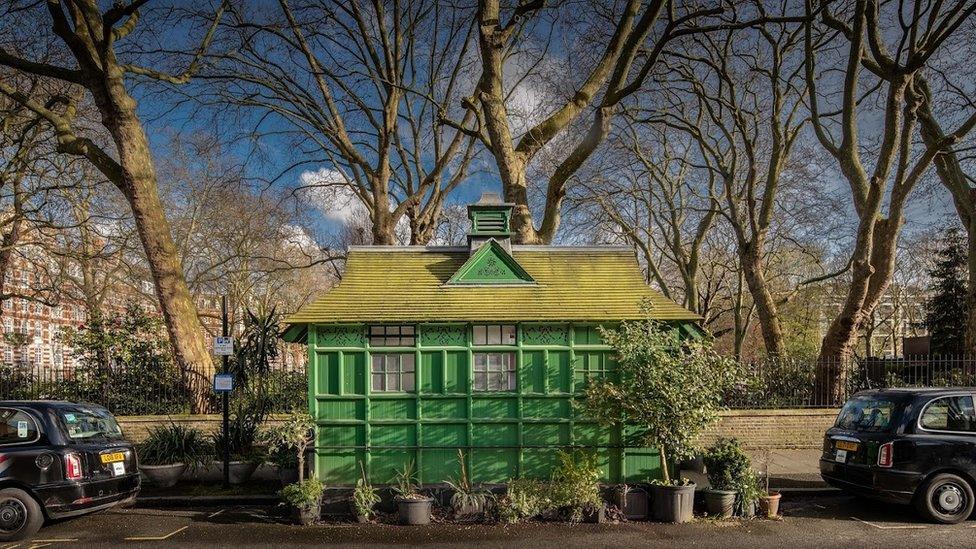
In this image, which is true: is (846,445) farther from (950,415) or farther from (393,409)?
(393,409)

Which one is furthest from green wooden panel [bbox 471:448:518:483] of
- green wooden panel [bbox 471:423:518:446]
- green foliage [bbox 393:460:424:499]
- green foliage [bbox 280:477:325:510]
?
green foliage [bbox 280:477:325:510]

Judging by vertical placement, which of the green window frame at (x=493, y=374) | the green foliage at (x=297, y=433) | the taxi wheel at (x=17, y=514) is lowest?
the taxi wheel at (x=17, y=514)

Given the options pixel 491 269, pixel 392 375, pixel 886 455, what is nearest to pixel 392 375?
pixel 392 375

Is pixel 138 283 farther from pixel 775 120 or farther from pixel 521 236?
pixel 775 120

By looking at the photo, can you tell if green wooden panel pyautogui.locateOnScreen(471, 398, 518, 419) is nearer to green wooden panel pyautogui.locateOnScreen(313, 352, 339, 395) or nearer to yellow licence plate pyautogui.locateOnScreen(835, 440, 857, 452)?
green wooden panel pyautogui.locateOnScreen(313, 352, 339, 395)

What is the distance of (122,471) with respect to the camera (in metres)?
8.96

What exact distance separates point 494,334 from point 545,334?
0.80 meters

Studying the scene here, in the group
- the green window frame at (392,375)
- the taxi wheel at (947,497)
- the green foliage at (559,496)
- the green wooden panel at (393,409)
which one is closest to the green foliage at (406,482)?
the green wooden panel at (393,409)

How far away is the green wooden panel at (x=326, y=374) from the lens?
31.3 feet

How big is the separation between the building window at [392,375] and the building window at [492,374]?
1021mm

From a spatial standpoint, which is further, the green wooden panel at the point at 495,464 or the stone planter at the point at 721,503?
the green wooden panel at the point at 495,464

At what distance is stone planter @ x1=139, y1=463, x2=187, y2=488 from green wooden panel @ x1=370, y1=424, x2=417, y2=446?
13.9 feet

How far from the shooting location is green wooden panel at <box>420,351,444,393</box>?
9617 millimetres

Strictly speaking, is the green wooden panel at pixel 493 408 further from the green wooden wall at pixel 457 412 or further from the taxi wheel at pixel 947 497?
the taxi wheel at pixel 947 497
